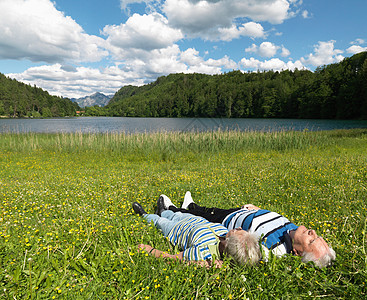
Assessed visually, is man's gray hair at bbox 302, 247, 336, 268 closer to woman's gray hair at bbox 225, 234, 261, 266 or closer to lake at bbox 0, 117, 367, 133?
woman's gray hair at bbox 225, 234, 261, 266

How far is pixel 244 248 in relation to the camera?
243 cm

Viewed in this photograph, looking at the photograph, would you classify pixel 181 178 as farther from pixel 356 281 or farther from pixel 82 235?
pixel 356 281

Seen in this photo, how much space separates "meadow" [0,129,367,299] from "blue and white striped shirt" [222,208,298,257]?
19 centimetres

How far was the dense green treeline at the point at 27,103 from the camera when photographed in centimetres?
10331

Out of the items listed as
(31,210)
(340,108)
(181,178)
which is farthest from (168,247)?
(340,108)

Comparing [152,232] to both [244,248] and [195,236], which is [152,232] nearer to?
[195,236]

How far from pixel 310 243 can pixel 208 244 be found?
1115 millimetres

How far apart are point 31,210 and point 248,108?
83.0 metres

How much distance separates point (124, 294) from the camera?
2117 millimetres

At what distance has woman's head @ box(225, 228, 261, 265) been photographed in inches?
95.4

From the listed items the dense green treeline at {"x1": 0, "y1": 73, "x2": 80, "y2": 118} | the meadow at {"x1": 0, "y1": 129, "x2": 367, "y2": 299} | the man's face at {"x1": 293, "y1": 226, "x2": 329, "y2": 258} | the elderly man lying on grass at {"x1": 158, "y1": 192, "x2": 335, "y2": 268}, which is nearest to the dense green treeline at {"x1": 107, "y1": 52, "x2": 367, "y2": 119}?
the meadow at {"x1": 0, "y1": 129, "x2": 367, "y2": 299}

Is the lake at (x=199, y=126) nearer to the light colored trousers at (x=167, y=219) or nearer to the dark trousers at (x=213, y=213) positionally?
the dark trousers at (x=213, y=213)

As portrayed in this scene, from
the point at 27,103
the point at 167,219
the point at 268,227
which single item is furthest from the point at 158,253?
the point at 27,103

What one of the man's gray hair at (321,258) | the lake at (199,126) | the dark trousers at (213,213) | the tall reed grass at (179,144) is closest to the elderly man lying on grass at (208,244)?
the dark trousers at (213,213)
